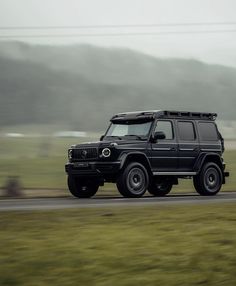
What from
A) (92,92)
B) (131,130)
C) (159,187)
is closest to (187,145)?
(131,130)

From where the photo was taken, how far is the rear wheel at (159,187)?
71.3 ft

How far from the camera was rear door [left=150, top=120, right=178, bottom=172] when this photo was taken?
1956 centimetres

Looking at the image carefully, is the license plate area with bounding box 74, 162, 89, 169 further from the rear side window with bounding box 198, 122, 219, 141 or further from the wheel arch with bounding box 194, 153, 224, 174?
the rear side window with bounding box 198, 122, 219, 141

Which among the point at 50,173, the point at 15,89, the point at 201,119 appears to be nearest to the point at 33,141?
the point at 15,89

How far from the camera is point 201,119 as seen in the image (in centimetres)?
2134

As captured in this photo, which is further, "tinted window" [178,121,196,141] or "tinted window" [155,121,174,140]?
"tinted window" [178,121,196,141]

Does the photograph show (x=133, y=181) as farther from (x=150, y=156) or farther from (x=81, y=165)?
(x=81, y=165)

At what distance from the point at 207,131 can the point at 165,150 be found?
2.17 m

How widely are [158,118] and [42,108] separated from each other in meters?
130

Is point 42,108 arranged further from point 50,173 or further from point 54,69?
point 50,173

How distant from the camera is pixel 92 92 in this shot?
17050 cm

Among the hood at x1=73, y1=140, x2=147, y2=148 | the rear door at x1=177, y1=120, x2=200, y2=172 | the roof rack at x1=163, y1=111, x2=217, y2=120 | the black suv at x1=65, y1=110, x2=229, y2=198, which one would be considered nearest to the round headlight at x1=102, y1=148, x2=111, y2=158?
the black suv at x1=65, y1=110, x2=229, y2=198

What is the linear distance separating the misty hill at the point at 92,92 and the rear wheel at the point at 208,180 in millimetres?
114475

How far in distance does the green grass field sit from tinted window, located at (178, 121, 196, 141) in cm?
1987
